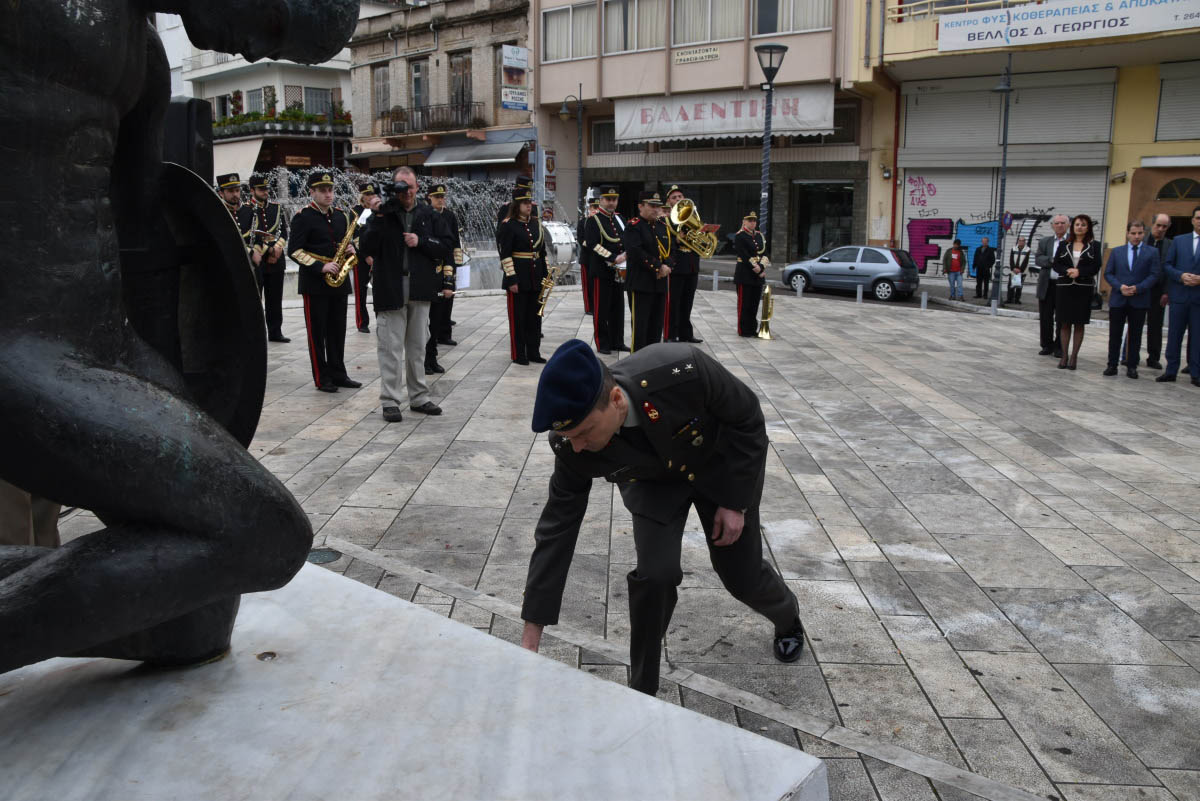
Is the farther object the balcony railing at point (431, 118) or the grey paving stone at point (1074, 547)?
the balcony railing at point (431, 118)

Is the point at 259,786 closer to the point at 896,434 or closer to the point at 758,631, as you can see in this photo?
the point at 758,631

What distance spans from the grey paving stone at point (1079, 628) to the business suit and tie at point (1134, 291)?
26.1 feet

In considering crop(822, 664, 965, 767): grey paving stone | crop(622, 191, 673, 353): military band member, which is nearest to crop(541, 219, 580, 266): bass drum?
crop(622, 191, 673, 353): military band member

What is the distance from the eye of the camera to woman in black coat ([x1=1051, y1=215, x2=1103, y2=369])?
11.8 m

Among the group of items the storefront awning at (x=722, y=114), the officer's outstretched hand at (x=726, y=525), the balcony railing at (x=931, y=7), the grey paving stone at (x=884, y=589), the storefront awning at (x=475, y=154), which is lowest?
the grey paving stone at (x=884, y=589)

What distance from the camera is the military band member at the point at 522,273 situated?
1116cm

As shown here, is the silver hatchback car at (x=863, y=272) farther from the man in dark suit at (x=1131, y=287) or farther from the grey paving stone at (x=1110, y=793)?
the grey paving stone at (x=1110, y=793)

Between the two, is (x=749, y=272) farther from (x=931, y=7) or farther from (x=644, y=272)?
A: (x=931, y=7)

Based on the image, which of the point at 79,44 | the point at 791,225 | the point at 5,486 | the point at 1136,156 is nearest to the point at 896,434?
the point at 5,486

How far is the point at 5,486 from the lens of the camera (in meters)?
3.24

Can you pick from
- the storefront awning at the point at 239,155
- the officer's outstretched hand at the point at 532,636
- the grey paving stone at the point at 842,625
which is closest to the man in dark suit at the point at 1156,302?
the grey paving stone at the point at 842,625

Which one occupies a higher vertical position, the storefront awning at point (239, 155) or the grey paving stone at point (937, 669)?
the storefront awning at point (239, 155)

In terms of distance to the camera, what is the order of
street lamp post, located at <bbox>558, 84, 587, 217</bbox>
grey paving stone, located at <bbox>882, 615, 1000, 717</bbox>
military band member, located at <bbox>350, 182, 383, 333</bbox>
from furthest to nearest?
street lamp post, located at <bbox>558, 84, 587, 217</bbox>
military band member, located at <bbox>350, 182, 383, 333</bbox>
grey paving stone, located at <bbox>882, 615, 1000, 717</bbox>

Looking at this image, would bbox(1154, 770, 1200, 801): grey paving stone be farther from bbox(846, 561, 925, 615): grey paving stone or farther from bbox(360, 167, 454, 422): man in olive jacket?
bbox(360, 167, 454, 422): man in olive jacket
